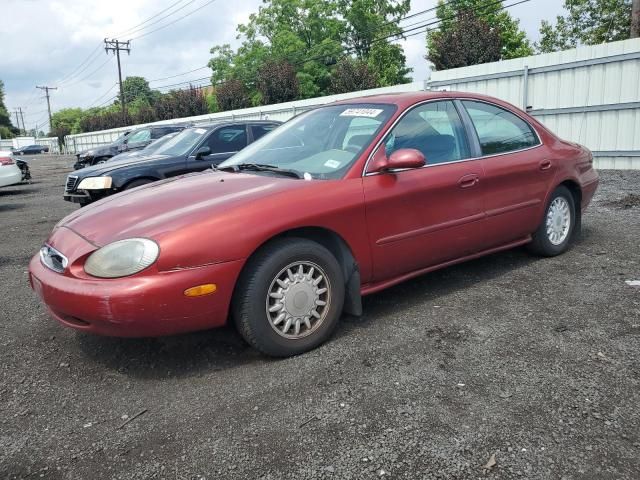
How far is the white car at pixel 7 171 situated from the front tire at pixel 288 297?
1046 cm

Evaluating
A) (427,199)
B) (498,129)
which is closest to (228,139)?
(498,129)

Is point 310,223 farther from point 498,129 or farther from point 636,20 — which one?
point 636,20

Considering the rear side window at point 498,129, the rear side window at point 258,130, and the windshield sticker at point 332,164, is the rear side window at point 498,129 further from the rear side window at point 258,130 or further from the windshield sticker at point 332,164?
the rear side window at point 258,130

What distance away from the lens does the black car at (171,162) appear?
24.6 ft

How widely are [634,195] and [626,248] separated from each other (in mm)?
3070

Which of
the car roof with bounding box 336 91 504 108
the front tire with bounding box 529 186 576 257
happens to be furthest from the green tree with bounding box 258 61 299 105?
the car roof with bounding box 336 91 504 108

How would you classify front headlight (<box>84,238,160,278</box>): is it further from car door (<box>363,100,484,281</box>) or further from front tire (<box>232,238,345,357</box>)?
car door (<box>363,100,484,281</box>)

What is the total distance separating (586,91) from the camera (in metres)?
10.5

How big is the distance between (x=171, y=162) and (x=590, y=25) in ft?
117

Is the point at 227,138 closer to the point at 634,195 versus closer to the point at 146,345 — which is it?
the point at 146,345

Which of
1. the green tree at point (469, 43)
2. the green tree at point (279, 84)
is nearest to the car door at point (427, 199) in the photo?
the green tree at point (469, 43)

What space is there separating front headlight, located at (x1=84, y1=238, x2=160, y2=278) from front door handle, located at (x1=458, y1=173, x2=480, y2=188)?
2255 mm

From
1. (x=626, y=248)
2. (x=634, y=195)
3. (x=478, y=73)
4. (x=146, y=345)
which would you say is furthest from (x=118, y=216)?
(x=478, y=73)

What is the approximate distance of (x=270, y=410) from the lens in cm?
256
